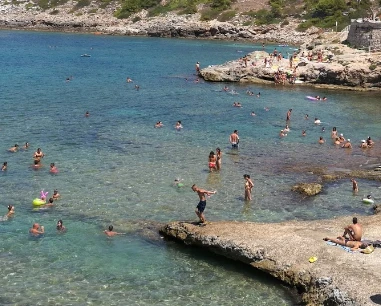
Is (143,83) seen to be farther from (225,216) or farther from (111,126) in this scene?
(225,216)

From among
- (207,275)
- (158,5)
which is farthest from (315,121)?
(158,5)

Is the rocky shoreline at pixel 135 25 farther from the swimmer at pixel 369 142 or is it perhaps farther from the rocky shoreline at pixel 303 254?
the rocky shoreline at pixel 303 254

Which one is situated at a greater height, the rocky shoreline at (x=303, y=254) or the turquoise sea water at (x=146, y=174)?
the rocky shoreline at (x=303, y=254)

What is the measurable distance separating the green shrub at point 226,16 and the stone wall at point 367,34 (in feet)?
167

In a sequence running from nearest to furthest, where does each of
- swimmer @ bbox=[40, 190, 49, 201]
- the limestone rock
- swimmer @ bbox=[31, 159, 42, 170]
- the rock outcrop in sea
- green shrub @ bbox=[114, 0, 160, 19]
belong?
swimmer @ bbox=[40, 190, 49, 201]
the limestone rock
swimmer @ bbox=[31, 159, 42, 170]
the rock outcrop in sea
green shrub @ bbox=[114, 0, 160, 19]

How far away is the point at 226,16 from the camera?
11731 centimetres

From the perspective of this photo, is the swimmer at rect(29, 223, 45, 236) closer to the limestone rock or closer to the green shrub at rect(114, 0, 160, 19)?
the limestone rock

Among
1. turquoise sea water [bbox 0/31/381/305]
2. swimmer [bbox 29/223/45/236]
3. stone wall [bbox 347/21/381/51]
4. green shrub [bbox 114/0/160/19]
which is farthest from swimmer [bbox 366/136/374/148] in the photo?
green shrub [bbox 114/0/160/19]

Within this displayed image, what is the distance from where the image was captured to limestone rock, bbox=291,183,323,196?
25016mm

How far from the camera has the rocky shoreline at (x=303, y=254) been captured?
1552 cm

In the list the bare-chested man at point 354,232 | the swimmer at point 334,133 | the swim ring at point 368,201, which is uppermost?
the bare-chested man at point 354,232

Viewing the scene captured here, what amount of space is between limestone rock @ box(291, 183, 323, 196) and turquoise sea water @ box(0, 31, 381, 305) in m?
0.40

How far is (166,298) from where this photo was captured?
16.5 meters

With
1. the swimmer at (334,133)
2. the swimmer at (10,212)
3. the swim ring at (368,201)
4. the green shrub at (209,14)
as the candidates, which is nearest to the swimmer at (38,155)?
the swimmer at (10,212)
